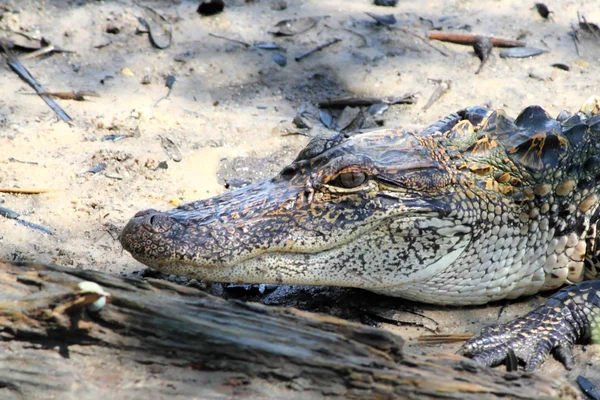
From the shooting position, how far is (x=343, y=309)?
4117mm

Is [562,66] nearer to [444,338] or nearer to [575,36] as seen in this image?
[575,36]

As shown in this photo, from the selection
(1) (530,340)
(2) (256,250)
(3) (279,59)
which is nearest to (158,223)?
(2) (256,250)

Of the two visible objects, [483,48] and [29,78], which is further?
[483,48]

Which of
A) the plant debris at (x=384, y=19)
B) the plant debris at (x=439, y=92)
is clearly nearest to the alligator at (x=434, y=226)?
the plant debris at (x=439, y=92)

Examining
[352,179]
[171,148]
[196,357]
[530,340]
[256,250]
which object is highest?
[196,357]

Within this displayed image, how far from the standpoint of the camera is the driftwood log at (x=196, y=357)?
8.43 feet

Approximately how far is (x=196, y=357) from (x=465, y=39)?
5027 millimetres

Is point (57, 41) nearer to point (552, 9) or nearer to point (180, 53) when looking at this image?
point (180, 53)

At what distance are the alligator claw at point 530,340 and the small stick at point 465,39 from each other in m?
3.42

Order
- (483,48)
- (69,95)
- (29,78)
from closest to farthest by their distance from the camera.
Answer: (69,95) < (29,78) < (483,48)

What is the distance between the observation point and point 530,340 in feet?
12.5

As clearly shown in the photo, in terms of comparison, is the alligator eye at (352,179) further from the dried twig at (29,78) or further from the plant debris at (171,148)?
the dried twig at (29,78)

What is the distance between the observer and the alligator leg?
12.2 ft

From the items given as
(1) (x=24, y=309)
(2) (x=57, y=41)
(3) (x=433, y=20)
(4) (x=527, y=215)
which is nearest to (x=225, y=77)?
(2) (x=57, y=41)
